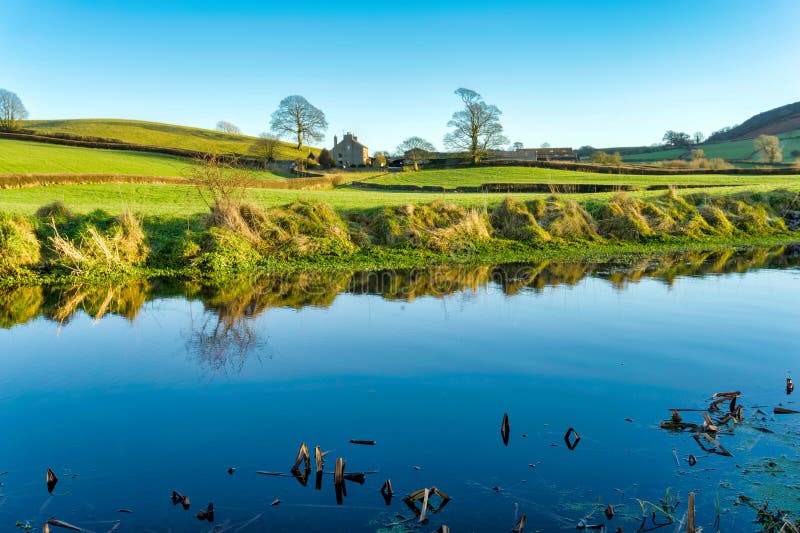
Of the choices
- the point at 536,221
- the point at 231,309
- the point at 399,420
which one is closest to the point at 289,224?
the point at 231,309

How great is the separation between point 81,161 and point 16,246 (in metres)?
39.5

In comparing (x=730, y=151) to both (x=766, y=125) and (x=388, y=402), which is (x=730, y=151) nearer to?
(x=766, y=125)

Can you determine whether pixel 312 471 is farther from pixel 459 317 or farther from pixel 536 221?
pixel 536 221

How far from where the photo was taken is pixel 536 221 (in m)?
26.8

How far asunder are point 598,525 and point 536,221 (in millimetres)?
22156

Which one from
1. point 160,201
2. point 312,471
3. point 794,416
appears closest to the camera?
point 312,471

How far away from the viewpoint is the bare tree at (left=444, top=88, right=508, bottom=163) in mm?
71750

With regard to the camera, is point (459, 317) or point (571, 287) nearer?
point (459, 317)

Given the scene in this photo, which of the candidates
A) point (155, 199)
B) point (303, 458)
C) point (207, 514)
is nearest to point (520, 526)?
point (303, 458)

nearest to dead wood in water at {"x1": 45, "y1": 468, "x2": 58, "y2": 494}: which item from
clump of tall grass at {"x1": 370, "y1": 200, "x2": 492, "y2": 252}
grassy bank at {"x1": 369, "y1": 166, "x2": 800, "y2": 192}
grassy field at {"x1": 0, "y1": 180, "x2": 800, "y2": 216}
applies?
clump of tall grass at {"x1": 370, "y1": 200, "x2": 492, "y2": 252}

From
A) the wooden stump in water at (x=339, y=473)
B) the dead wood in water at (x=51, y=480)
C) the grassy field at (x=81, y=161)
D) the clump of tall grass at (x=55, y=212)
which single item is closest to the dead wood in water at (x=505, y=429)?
the wooden stump in water at (x=339, y=473)

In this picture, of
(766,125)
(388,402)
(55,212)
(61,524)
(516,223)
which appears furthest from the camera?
(766,125)

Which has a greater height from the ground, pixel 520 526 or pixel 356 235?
pixel 356 235

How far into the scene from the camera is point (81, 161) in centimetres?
5281
